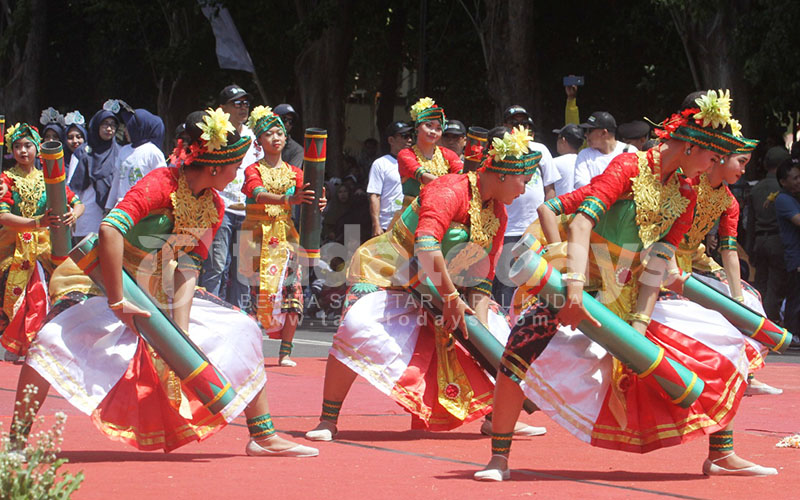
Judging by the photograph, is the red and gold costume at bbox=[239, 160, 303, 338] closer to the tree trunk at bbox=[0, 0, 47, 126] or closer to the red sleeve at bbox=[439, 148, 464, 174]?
the red sleeve at bbox=[439, 148, 464, 174]

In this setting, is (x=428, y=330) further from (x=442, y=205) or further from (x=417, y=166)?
(x=417, y=166)

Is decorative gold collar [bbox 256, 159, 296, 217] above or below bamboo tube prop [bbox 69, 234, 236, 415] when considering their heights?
above

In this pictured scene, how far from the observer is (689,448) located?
7.23 m

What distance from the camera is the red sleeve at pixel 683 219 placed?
623 cm

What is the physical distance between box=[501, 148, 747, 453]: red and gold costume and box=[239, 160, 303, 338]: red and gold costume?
476 centimetres

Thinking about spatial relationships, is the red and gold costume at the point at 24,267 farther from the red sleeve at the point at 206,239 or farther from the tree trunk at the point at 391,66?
the tree trunk at the point at 391,66

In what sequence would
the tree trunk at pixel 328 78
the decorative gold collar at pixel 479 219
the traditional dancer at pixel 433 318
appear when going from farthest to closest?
the tree trunk at pixel 328 78, the decorative gold collar at pixel 479 219, the traditional dancer at pixel 433 318

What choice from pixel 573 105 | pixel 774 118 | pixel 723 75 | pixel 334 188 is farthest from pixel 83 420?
pixel 774 118

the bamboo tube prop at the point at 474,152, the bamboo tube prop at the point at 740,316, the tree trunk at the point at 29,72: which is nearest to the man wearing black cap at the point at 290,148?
the bamboo tube prop at the point at 474,152

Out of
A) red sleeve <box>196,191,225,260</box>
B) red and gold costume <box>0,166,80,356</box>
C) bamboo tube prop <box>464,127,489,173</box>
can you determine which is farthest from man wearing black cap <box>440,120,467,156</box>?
red sleeve <box>196,191,225,260</box>

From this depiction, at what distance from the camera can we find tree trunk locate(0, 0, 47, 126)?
106 feet

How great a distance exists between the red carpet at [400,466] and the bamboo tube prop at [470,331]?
18.4 inches

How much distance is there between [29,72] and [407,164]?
23571 millimetres

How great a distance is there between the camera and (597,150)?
11961 mm
